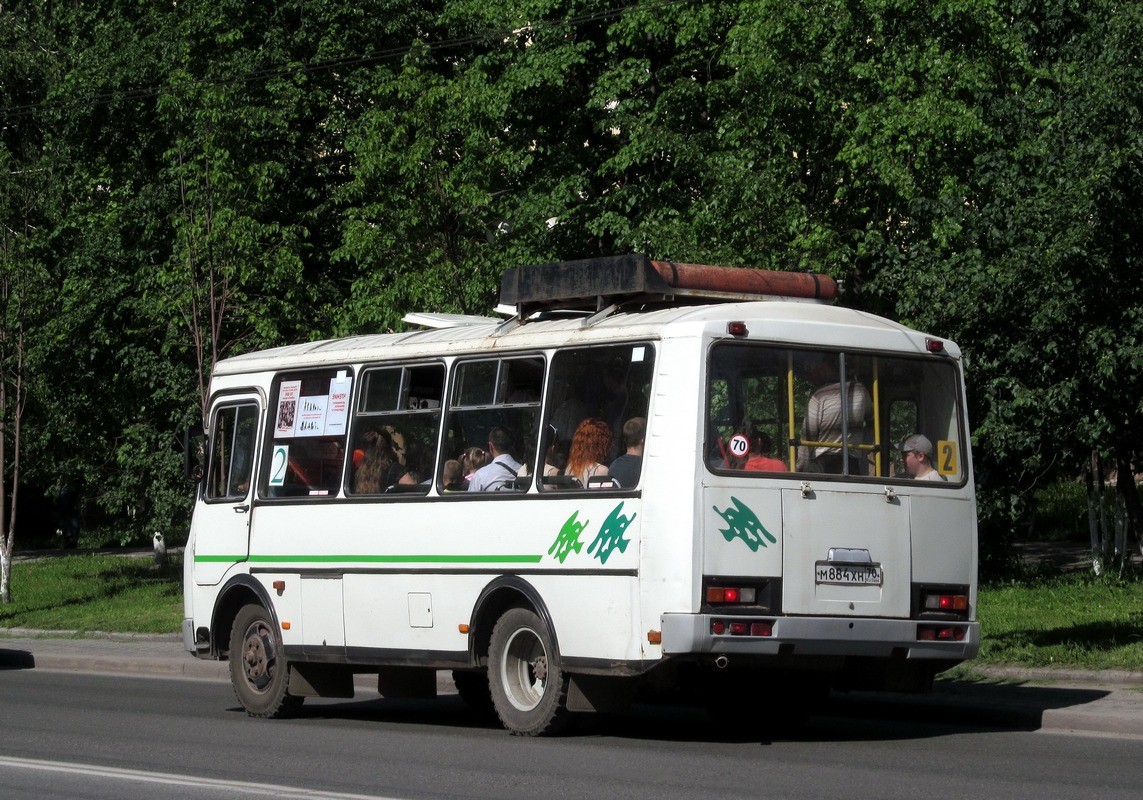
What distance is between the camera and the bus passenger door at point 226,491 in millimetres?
14719

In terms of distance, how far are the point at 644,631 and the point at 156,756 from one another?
3188 millimetres

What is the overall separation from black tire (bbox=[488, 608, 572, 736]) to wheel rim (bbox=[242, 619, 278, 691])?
2878mm

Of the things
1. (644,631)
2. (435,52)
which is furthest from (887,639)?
(435,52)

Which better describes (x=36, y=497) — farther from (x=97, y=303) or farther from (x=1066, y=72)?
(x=1066, y=72)

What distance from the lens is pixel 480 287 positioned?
77.9 ft

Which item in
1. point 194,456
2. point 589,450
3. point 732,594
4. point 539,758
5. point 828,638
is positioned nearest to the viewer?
point 539,758

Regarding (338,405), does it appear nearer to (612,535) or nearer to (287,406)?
Answer: (287,406)

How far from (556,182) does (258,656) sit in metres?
17.2

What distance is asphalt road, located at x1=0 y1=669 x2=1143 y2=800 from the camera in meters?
9.11

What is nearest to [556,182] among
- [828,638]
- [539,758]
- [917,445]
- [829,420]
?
[917,445]

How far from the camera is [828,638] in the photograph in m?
10.8

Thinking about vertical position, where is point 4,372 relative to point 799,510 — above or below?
above

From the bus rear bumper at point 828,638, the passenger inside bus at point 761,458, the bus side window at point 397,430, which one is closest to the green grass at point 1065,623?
the bus rear bumper at point 828,638

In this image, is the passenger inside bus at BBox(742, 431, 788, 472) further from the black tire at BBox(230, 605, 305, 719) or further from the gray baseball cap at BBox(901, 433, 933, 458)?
the black tire at BBox(230, 605, 305, 719)
